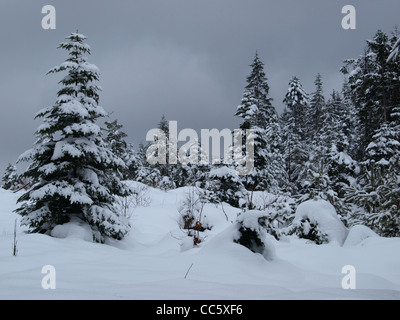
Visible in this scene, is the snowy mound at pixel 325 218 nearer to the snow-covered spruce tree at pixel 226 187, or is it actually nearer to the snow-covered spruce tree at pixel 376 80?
the snow-covered spruce tree at pixel 226 187

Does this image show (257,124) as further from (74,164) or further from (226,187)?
(74,164)

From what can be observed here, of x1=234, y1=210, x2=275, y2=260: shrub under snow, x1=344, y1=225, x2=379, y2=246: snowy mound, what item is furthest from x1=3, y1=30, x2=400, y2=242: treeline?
x1=234, y1=210, x2=275, y2=260: shrub under snow

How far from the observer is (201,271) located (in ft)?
15.0

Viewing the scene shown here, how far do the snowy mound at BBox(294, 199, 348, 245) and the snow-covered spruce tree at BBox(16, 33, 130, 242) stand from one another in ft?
20.0

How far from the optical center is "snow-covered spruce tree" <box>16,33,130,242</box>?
27.9ft

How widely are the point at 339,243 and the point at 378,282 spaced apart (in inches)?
170

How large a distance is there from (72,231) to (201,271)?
17.6 ft

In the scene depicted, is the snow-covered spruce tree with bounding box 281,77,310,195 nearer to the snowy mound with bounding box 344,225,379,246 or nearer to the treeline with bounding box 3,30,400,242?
the treeline with bounding box 3,30,400,242

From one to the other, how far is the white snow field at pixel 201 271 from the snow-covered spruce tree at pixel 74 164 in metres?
0.66

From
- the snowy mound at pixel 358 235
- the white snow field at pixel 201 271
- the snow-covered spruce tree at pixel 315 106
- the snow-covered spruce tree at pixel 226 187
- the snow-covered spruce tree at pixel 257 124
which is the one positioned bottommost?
the white snow field at pixel 201 271

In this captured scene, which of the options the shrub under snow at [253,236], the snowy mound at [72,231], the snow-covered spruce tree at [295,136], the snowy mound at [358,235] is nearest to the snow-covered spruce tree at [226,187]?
the snowy mound at [358,235]

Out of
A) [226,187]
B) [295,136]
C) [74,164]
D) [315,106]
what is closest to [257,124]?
[226,187]

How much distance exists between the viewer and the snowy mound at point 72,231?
27.3ft
